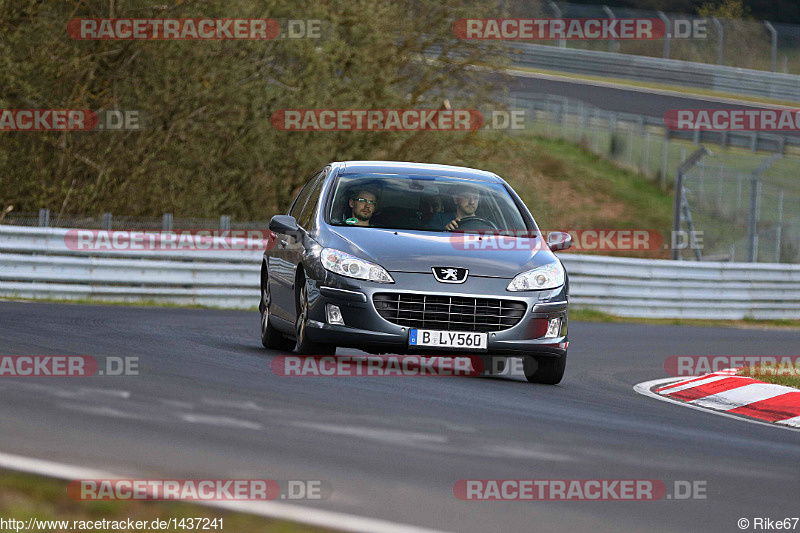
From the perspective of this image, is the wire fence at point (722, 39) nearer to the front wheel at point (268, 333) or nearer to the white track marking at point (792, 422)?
the front wheel at point (268, 333)

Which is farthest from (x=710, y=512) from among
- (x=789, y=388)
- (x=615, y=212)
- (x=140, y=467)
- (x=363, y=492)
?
(x=615, y=212)

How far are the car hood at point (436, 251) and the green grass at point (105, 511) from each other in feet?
17.8

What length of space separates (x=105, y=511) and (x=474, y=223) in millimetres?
6846

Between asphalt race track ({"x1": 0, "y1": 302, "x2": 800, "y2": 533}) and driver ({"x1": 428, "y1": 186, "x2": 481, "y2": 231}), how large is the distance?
4.28 ft

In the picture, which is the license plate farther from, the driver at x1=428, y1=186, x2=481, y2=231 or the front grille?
the driver at x1=428, y1=186, x2=481, y2=231

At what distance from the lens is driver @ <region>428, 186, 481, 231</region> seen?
11320 mm

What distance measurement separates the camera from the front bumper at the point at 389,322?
10.3 m

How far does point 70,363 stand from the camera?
9.45 meters

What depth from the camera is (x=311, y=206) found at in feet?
39.0

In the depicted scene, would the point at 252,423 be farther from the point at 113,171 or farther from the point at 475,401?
the point at 113,171

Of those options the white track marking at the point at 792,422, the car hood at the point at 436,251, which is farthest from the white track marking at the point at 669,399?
the car hood at the point at 436,251

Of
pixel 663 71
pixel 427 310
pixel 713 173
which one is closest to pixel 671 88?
pixel 663 71

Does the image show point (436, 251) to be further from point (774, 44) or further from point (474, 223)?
point (774, 44)

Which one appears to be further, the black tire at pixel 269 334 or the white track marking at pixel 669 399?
the black tire at pixel 269 334
